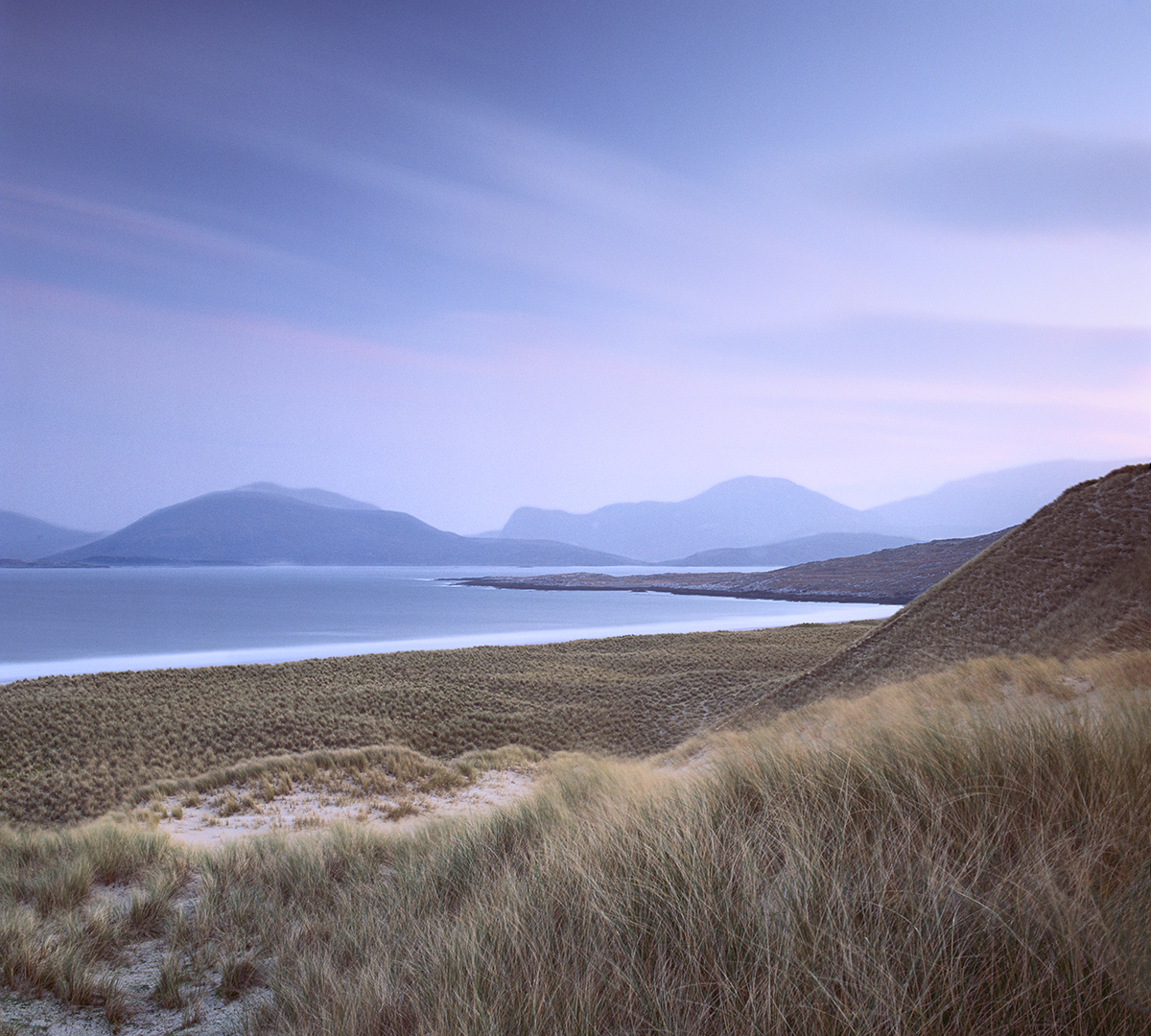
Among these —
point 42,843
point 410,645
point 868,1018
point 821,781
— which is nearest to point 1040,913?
point 868,1018

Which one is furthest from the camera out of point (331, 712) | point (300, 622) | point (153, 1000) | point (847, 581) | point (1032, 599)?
point (847, 581)

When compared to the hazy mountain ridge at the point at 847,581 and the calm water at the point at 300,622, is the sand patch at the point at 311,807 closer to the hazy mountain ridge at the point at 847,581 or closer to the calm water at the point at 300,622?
the calm water at the point at 300,622

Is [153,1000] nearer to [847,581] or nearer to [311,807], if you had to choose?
[311,807]

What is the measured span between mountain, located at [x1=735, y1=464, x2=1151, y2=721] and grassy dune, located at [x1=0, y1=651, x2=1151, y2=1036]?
34.7 ft

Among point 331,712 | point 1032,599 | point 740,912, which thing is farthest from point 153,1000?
point 331,712

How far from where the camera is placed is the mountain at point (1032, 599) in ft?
42.3

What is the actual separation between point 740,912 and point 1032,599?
51.2 feet

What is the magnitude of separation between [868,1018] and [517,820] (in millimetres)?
3253

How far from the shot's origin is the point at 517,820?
4504 millimetres

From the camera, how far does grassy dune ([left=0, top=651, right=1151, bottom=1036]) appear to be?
170cm

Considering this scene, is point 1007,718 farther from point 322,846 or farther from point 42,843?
point 42,843

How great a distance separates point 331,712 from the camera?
62.5 feet

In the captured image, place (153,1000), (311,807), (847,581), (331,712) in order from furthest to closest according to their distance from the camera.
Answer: (847,581), (331,712), (311,807), (153,1000)

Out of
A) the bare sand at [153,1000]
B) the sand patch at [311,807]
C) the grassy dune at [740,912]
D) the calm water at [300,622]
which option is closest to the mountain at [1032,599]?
the sand patch at [311,807]
